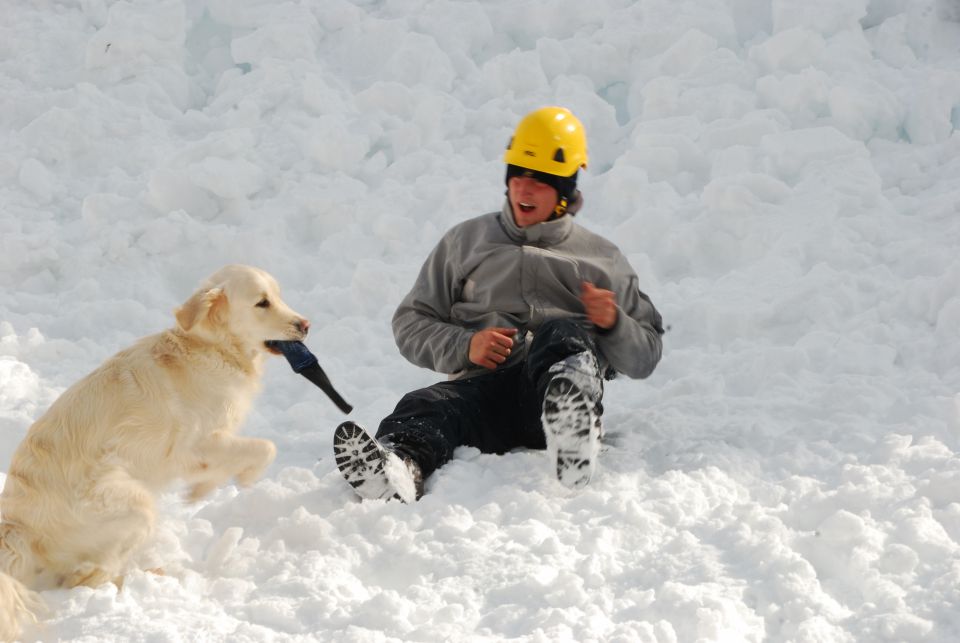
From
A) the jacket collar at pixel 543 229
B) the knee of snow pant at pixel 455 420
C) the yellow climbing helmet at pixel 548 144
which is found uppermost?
the yellow climbing helmet at pixel 548 144

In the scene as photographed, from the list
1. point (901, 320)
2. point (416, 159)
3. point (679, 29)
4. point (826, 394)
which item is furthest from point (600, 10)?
point (826, 394)

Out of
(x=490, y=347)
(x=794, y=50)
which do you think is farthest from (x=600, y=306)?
(x=794, y=50)

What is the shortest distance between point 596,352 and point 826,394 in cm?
95

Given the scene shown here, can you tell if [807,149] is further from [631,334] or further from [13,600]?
[13,600]

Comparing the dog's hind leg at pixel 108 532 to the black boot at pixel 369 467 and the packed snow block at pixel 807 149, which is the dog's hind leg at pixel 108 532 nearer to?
the black boot at pixel 369 467

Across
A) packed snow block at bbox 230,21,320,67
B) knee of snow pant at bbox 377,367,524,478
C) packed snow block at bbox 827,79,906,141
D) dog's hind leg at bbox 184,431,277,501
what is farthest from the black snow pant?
packed snow block at bbox 230,21,320,67

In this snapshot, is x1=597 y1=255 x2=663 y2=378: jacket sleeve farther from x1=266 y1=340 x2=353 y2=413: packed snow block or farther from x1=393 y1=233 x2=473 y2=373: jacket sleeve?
x1=266 y1=340 x2=353 y2=413: packed snow block

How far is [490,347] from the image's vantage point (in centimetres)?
349

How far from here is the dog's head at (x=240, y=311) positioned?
3.13 meters

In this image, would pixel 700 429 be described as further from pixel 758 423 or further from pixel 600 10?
pixel 600 10

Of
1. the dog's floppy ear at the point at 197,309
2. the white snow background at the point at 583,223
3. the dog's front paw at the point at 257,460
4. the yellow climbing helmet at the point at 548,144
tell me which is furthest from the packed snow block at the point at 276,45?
the dog's front paw at the point at 257,460

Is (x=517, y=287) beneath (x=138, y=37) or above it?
beneath

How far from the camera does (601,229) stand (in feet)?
17.9

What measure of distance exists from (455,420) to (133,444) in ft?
3.50
